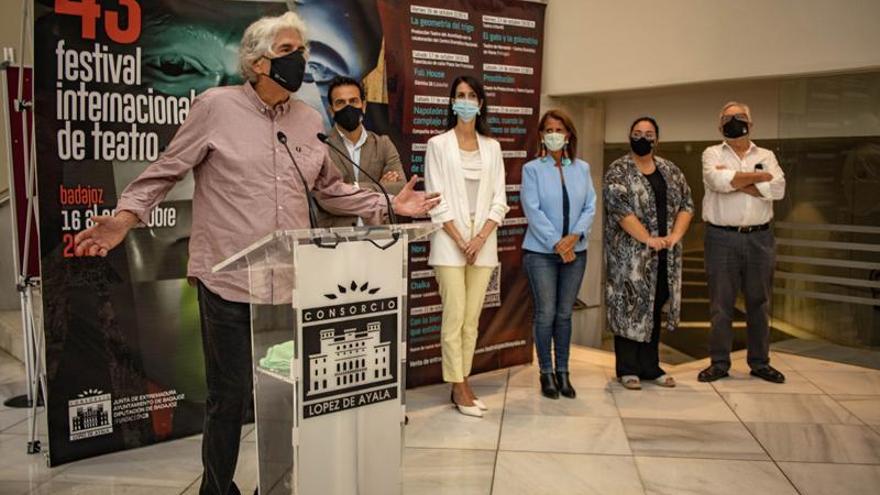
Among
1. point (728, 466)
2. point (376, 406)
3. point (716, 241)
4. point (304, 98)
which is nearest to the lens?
point (376, 406)

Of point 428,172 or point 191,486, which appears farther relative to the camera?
point 428,172

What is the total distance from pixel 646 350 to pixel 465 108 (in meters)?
1.93

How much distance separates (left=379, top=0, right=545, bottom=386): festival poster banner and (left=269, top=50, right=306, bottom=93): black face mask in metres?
1.87

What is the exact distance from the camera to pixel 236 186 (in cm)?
235

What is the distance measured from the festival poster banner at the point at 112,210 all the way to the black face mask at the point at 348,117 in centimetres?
54

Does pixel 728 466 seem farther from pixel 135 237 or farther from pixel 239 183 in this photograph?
pixel 135 237

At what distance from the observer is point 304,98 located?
12.8 feet

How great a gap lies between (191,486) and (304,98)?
197cm

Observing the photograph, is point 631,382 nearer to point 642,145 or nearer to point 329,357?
point 642,145

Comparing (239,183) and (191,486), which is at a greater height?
(239,183)

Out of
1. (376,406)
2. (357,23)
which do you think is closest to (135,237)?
(357,23)

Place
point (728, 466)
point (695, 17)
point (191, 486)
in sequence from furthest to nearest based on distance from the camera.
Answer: point (695, 17) < point (728, 466) < point (191, 486)

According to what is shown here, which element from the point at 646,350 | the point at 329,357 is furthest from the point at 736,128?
the point at 329,357

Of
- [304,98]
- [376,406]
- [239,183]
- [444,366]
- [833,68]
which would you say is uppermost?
[833,68]
